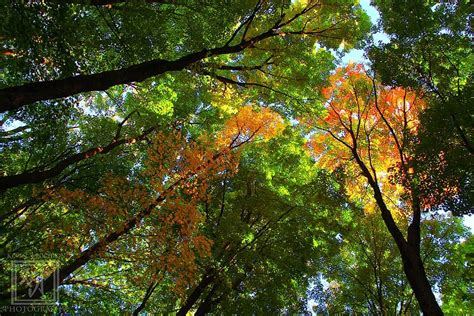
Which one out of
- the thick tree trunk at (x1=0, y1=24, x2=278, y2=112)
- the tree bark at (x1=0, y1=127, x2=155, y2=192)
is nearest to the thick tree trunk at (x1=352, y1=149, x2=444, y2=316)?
the thick tree trunk at (x1=0, y1=24, x2=278, y2=112)

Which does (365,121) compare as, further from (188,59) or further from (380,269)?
(188,59)

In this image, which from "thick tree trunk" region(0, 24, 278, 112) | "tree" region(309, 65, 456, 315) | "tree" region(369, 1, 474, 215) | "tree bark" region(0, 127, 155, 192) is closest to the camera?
"thick tree trunk" region(0, 24, 278, 112)

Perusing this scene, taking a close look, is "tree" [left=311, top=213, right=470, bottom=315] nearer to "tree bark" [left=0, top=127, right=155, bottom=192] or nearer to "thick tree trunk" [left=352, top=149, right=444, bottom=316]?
"thick tree trunk" [left=352, top=149, right=444, bottom=316]

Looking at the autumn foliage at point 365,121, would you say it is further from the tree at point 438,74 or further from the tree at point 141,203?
the tree at point 141,203

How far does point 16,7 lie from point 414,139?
29.0ft

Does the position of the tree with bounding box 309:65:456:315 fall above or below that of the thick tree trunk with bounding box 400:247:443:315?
above

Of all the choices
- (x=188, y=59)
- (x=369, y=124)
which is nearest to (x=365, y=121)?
(x=369, y=124)

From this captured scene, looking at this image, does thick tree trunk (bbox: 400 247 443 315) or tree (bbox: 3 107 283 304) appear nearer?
thick tree trunk (bbox: 400 247 443 315)

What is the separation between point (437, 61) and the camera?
8055 mm

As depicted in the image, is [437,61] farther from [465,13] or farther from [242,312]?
[242,312]

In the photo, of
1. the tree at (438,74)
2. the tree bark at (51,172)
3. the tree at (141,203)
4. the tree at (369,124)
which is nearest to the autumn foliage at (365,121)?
the tree at (369,124)

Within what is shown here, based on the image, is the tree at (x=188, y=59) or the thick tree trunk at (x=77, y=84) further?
the tree at (x=188, y=59)

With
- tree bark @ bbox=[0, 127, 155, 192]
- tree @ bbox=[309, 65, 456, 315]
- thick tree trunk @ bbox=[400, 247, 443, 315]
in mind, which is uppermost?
tree @ bbox=[309, 65, 456, 315]

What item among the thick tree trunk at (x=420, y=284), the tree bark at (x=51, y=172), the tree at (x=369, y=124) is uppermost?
the tree at (x=369, y=124)
